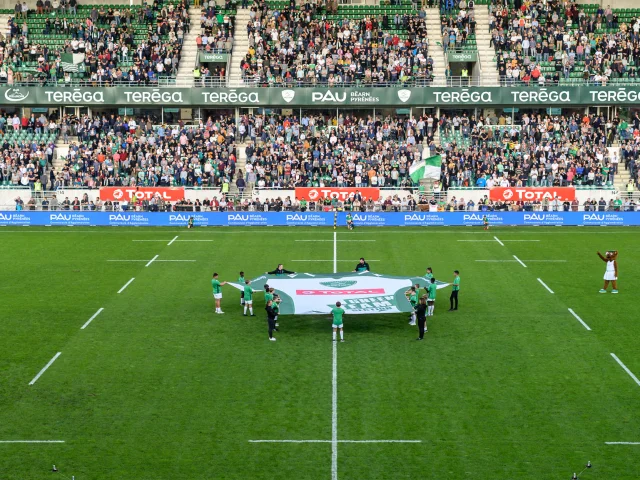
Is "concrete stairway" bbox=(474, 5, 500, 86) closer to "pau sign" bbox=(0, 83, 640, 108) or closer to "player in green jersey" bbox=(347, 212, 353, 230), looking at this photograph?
"pau sign" bbox=(0, 83, 640, 108)

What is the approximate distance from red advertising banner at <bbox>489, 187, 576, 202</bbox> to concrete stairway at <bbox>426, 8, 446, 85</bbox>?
12.0m

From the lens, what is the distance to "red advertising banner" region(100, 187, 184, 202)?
63.2 meters

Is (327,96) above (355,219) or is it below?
above

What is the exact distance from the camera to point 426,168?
6359 centimetres

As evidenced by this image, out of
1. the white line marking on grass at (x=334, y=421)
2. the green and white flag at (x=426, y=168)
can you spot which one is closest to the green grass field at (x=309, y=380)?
the white line marking on grass at (x=334, y=421)

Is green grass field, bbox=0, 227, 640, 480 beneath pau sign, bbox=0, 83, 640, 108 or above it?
beneath

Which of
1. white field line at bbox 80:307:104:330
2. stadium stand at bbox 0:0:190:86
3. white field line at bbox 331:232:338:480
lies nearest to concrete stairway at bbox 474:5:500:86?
stadium stand at bbox 0:0:190:86

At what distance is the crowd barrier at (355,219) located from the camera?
58562mm

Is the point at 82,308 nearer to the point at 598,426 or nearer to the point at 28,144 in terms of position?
the point at 598,426

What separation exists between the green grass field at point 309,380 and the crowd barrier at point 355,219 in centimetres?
1472

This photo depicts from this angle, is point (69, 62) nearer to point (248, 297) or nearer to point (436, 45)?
point (436, 45)

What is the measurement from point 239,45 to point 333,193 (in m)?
17.6

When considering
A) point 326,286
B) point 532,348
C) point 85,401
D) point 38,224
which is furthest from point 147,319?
point 38,224

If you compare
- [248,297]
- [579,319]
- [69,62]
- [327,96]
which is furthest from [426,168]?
[248,297]
